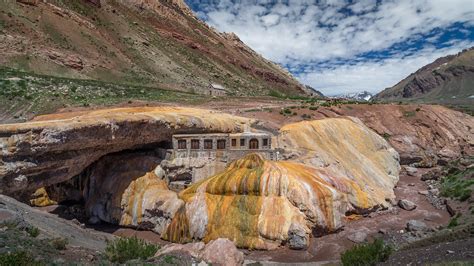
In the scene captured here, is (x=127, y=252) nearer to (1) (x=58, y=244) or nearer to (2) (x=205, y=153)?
(1) (x=58, y=244)

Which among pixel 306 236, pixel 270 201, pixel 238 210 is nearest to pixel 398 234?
pixel 306 236

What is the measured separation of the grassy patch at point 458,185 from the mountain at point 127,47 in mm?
51385

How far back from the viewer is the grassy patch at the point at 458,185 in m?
33.1

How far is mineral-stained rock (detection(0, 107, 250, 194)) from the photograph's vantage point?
21812 mm

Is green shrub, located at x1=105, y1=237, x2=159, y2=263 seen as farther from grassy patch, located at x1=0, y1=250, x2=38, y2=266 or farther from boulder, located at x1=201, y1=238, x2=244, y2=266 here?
grassy patch, located at x1=0, y1=250, x2=38, y2=266

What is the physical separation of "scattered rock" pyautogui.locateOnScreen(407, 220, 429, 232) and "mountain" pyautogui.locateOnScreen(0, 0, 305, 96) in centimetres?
5592

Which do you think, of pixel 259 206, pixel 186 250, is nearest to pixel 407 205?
pixel 259 206

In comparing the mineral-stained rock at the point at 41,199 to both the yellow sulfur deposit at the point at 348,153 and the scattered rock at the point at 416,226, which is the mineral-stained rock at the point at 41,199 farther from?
the scattered rock at the point at 416,226

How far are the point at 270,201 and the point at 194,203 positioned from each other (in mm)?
5580

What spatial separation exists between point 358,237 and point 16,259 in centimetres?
2111

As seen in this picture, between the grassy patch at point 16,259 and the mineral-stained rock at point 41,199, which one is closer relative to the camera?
the grassy patch at point 16,259

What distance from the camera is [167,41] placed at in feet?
331

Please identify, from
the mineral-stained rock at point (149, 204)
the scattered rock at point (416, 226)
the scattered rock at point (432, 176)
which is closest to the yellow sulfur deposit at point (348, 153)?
the scattered rock at point (432, 176)

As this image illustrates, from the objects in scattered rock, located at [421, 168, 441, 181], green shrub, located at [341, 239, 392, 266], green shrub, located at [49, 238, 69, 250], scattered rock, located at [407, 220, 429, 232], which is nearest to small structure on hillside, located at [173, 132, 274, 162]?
scattered rock, located at [407, 220, 429, 232]
